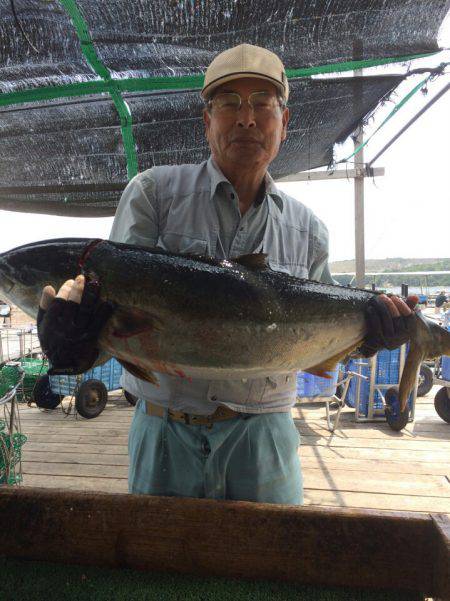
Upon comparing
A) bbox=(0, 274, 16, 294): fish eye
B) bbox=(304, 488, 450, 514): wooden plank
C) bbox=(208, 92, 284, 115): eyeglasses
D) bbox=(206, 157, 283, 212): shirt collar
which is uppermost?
bbox=(208, 92, 284, 115): eyeglasses

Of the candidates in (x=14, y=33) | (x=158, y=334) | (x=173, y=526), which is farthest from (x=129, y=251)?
(x=14, y=33)

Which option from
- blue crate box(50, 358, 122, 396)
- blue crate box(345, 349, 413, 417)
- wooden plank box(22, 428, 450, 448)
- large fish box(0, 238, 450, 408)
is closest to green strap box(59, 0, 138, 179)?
large fish box(0, 238, 450, 408)

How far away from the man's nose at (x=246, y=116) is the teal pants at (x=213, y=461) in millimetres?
1449

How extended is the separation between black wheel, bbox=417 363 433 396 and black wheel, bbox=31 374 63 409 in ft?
25.6

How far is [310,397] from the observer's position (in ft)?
23.8

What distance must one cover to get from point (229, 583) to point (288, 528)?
30 cm

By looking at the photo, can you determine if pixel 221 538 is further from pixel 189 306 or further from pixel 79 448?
pixel 79 448

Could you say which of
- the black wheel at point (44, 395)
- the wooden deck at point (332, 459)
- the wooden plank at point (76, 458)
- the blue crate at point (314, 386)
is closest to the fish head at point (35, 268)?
the wooden deck at point (332, 459)

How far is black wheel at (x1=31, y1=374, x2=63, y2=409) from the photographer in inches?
330

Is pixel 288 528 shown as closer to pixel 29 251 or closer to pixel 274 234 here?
pixel 274 234

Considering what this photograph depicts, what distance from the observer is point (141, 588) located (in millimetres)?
1554

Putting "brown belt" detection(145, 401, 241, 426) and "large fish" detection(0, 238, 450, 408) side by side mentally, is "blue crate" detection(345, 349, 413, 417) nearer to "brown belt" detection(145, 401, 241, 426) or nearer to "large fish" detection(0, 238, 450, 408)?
"large fish" detection(0, 238, 450, 408)

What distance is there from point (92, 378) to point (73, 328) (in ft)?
22.4

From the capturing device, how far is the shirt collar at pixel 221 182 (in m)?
2.23
